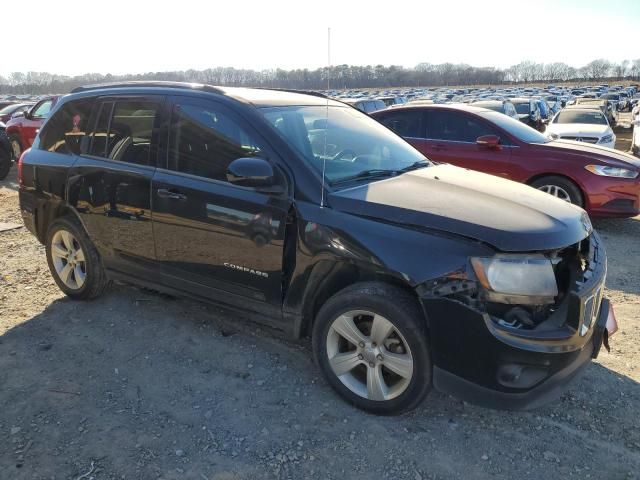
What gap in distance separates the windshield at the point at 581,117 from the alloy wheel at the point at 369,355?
14.2 metres

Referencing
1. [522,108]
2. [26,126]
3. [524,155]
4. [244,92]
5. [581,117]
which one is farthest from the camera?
[522,108]

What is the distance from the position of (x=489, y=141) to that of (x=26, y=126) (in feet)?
36.7

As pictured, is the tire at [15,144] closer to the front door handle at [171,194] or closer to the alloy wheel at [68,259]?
the alloy wheel at [68,259]

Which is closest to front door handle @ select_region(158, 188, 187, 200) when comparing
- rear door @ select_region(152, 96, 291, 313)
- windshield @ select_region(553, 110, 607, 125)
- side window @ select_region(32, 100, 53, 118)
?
rear door @ select_region(152, 96, 291, 313)

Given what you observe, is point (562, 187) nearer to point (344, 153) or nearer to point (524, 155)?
point (524, 155)

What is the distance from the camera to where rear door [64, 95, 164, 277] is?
3.68 metres

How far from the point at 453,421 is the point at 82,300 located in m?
3.29

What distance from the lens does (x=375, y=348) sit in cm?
281

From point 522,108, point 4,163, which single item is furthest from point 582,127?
point 4,163

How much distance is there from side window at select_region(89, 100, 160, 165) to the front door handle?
287 mm

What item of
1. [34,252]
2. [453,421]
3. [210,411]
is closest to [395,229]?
[453,421]

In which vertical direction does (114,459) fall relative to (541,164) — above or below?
below

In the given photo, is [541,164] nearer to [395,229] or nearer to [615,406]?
[615,406]

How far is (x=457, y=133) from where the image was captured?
7.57 meters
